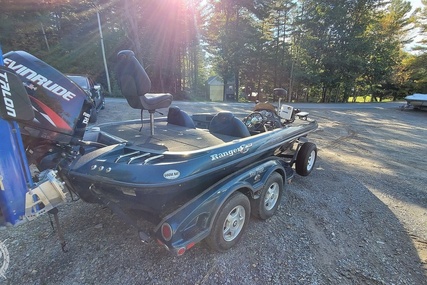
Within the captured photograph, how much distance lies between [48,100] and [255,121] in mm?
2884

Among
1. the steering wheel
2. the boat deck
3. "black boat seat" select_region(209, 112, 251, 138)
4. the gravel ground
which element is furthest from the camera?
the steering wheel

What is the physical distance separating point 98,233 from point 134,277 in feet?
2.59

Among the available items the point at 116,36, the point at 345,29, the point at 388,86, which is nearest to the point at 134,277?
the point at 116,36

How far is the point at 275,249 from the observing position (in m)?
2.33

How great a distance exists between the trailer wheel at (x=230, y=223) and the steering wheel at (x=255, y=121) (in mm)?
1646

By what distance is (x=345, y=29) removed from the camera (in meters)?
19.9

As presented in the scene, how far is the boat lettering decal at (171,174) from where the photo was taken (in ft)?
5.64

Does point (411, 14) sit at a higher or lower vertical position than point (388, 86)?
higher

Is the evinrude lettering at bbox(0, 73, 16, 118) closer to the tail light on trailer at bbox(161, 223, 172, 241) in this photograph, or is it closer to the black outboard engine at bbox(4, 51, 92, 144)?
the black outboard engine at bbox(4, 51, 92, 144)

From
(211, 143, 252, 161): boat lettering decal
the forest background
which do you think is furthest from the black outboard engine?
the forest background

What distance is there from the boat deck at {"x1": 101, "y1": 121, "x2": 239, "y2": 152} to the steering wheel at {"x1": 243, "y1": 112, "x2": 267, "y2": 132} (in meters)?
1.14

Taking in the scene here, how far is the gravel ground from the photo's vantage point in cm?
199

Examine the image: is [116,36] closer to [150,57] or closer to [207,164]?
[150,57]

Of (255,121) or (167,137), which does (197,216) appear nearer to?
(167,137)
